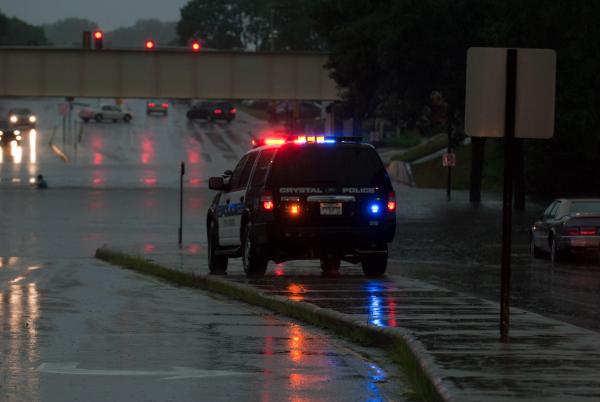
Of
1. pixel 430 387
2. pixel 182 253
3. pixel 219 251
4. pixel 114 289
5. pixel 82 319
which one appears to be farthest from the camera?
pixel 182 253

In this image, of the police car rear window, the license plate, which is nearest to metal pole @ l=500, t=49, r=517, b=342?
the license plate

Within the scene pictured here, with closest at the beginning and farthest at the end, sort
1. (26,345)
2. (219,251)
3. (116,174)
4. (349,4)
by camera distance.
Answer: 1. (26,345)
2. (219,251)
3. (349,4)
4. (116,174)

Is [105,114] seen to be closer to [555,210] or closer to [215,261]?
[555,210]

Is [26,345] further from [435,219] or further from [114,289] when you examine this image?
[435,219]

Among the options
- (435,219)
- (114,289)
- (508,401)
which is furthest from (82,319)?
(435,219)

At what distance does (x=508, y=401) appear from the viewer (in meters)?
9.12

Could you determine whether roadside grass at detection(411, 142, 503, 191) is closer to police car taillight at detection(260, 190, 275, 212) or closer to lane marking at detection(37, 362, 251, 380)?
police car taillight at detection(260, 190, 275, 212)

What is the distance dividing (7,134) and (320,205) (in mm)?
92047

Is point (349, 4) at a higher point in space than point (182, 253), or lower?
higher

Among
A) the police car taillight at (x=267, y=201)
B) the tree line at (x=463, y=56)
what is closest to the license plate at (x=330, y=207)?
the police car taillight at (x=267, y=201)

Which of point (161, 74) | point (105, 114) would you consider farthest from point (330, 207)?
point (105, 114)

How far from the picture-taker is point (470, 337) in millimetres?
12484

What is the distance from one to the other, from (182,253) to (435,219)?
20976mm

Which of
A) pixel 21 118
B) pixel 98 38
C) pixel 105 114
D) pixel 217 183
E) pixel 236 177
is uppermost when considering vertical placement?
pixel 98 38
